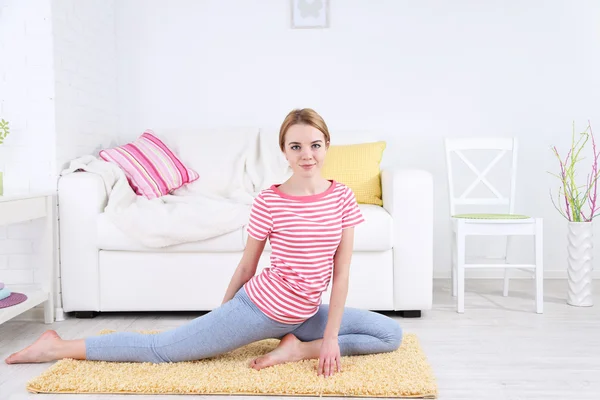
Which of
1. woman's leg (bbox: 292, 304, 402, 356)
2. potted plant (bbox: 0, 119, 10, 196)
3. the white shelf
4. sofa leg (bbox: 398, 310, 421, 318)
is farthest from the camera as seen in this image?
sofa leg (bbox: 398, 310, 421, 318)

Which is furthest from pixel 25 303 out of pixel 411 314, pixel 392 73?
pixel 392 73

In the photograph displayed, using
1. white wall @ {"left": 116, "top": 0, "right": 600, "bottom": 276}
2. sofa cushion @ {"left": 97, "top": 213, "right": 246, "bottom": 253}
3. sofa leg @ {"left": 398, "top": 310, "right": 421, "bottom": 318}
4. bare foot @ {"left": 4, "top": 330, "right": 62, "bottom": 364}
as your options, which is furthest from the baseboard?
bare foot @ {"left": 4, "top": 330, "right": 62, "bottom": 364}

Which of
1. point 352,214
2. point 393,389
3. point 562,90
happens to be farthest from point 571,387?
point 562,90

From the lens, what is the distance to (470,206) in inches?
145

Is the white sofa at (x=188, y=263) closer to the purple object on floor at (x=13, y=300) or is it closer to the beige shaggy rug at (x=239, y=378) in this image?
the purple object on floor at (x=13, y=300)

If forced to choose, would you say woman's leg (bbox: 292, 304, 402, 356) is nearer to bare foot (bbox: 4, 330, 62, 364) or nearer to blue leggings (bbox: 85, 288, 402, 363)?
blue leggings (bbox: 85, 288, 402, 363)

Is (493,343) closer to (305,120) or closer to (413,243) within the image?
(413,243)

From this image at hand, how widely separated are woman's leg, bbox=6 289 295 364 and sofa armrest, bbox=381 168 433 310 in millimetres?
903

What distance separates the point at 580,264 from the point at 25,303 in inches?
95.4

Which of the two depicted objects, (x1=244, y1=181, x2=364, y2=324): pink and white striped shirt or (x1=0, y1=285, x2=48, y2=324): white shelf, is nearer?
(x1=244, y1=181, x2=364, y2=324): pink and white striped shirt

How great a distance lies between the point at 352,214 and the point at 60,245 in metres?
1.43

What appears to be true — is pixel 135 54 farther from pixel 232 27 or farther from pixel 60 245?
pixel 60 245

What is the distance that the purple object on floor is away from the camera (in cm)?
239

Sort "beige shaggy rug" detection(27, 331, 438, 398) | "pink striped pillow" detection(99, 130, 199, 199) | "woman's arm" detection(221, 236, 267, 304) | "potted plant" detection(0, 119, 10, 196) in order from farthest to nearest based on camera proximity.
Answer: "pink striped pillow" detection(99, 130, 199, 199)
"potted plant" detection(0, 119, 10, 196)
"woman's arm" detection(221, 236, 267, 304)
"beige shaggy rug" detection(27, 331, 438, 398)
